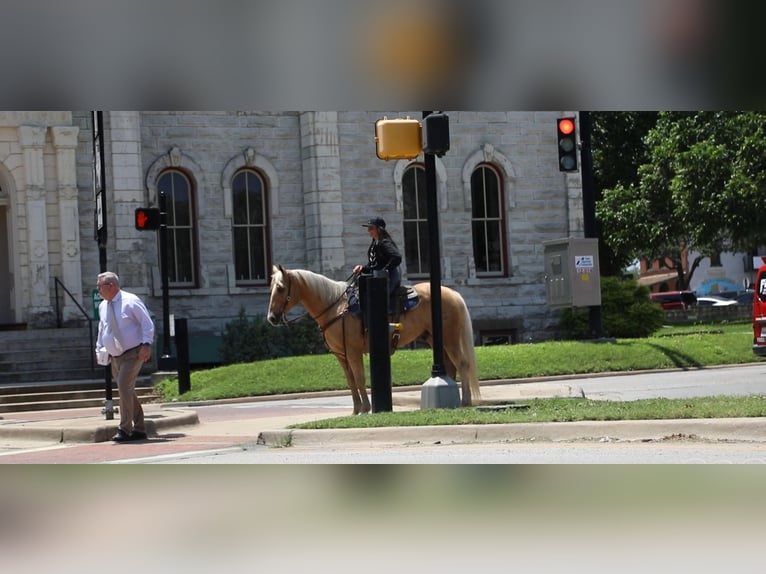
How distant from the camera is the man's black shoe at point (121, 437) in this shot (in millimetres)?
14428

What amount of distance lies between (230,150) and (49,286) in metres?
5.67

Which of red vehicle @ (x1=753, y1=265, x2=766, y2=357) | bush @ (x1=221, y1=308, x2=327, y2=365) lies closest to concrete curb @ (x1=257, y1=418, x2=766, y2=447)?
red vehicle @ (x1=753, y1=265, x2=766, y2=357)

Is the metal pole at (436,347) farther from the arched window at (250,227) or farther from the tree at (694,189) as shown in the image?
the tree at (694,189)

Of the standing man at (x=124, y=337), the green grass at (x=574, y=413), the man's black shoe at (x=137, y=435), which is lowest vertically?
the man's black shoe at (x=137, y=435)

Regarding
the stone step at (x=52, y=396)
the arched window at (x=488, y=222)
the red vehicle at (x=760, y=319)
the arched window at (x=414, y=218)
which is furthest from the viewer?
the arched window at (x=488, y=222)

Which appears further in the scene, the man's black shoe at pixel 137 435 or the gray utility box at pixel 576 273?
the gray utility box at pixel 576 273

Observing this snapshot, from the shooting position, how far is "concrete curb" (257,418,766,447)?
12000 mm

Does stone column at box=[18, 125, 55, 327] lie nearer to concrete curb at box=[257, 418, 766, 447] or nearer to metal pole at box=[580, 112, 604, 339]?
metal pole at box=[580, 112, 604, 339]

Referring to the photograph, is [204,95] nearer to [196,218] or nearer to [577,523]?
[577,523]

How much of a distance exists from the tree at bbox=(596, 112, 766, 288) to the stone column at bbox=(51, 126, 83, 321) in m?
18.2

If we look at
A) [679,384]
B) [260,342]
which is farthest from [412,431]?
[260,342]

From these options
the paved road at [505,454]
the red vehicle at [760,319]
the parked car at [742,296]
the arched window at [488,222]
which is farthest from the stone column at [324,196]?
the parked car at [742,296]

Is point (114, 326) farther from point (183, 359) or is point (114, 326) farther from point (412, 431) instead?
point (183, 359)

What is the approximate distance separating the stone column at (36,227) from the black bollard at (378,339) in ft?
47.8
